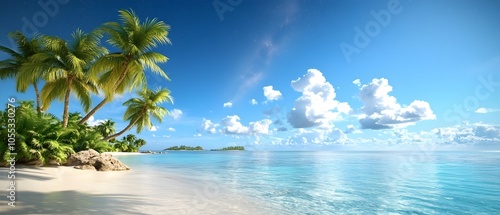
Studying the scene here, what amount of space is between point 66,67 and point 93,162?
5.65 meters

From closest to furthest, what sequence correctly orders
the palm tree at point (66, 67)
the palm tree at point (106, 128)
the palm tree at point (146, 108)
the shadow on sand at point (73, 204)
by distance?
1. the shadow on sand at point (73, 204)
2. the palm tree at point (66, 67)
3. the palm tree at point (146, 108)
4. the palm tree at point (106, 128)

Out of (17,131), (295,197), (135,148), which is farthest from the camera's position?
(135,148)

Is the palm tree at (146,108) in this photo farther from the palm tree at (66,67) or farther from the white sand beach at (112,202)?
the white sand beach at (112,202)

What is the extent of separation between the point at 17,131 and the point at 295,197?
1103cm

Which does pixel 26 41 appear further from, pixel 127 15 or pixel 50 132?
pixel 50 132

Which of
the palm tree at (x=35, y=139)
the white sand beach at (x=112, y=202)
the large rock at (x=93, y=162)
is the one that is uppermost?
the palm tree at (x=35, y=139)

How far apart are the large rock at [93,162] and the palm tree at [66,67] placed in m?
2.39

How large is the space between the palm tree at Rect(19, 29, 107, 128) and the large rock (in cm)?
239

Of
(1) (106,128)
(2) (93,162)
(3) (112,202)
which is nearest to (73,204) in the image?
(3) (112,202)

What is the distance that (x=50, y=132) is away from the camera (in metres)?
12.0

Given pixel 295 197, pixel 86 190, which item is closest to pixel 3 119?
pixel 86 190

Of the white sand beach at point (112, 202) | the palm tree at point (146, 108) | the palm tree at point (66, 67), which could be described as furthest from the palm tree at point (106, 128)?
the white sand beach at point (112, 202)

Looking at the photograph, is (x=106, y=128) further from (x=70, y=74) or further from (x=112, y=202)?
(x=112, y=202)

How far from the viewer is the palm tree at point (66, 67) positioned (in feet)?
46.8
